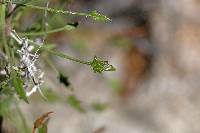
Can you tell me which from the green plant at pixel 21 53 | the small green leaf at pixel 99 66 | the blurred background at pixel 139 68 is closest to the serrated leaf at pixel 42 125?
the green plant at pixel 21 53

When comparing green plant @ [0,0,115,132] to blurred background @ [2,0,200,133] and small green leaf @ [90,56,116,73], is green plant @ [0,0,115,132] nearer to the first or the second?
small green leaf @ [90,56,116,73]

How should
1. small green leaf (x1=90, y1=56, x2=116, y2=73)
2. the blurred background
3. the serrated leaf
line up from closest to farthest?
small green leaf (x1=90, y1=56, x2=116, y2=73) < the serrated leaf < the blurred background

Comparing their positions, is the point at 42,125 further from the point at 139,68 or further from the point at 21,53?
the point at 139,68

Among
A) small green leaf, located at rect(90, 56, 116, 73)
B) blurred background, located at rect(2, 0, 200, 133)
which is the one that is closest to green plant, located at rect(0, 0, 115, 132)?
small green leaf, located at rect(90, 56, 116, 73)

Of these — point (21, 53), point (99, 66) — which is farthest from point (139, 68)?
point (99, 66)

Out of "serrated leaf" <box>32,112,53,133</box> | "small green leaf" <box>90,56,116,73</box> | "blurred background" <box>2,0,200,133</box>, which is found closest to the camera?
"small green leaf" <box>90,56,116,73</box>

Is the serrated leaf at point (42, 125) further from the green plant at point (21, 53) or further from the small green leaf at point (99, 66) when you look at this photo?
the small green leaf at point (99, 66)

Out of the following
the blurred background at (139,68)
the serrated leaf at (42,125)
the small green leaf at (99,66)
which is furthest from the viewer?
the blurred background at (139,68)

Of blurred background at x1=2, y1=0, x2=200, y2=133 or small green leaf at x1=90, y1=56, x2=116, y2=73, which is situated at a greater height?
blurred background at x1=2, y1=0, x2=200, y2=133

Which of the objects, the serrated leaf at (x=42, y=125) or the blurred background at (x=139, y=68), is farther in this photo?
the blurred background at (x=139, y=68)
